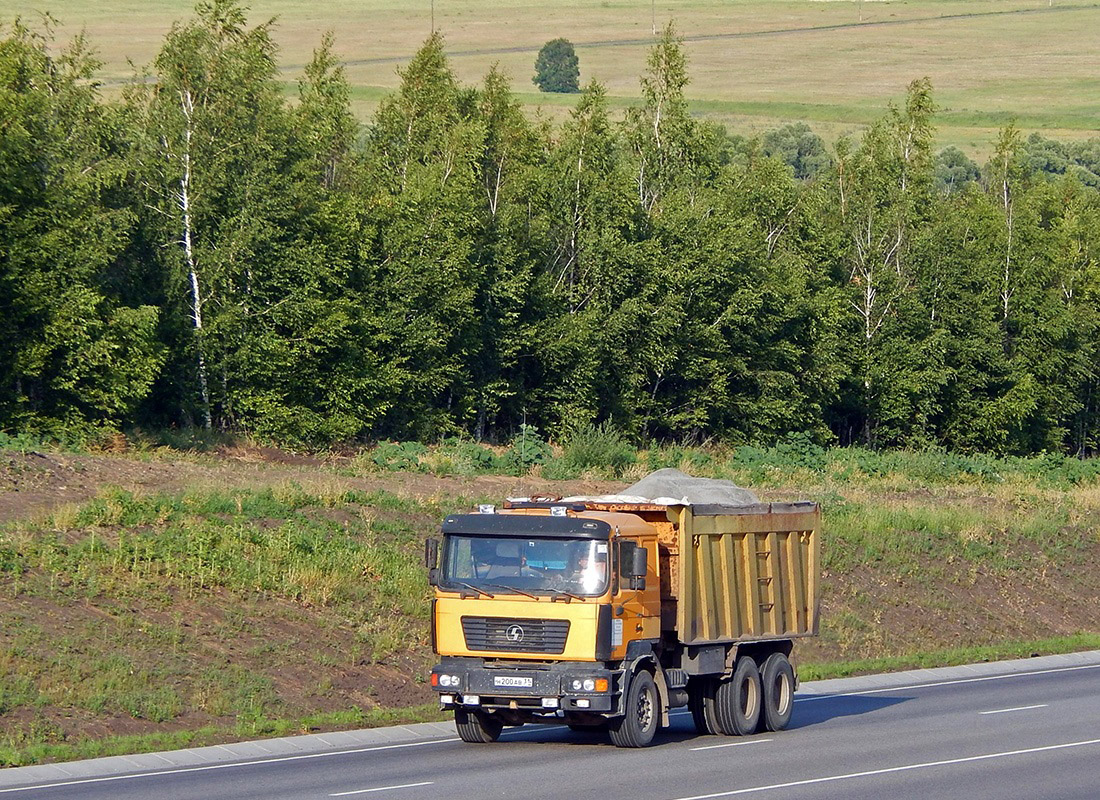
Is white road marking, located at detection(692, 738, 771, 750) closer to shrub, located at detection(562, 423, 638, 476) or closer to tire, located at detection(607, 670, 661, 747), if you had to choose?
tire, located at detection(607, 670, 661, 747)

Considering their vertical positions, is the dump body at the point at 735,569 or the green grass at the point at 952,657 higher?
the dump body at the point at 735,569

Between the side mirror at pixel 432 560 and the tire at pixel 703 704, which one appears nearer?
the side mirror at pixel 432 560

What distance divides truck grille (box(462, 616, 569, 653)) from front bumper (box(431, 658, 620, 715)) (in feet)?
0.67

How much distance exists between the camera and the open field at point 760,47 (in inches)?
5335

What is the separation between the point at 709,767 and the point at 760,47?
15706cm

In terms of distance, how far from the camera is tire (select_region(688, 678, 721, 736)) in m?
19.4

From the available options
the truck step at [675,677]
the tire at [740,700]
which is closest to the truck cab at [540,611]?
the truck step at [675,677]

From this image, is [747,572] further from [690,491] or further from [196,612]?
[196,612]

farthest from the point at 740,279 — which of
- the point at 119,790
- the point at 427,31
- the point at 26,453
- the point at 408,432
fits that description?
the point at 427,31

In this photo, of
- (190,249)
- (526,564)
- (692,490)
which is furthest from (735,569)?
Result: (190,249)

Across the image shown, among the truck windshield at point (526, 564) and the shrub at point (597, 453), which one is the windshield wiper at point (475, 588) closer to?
the truck windshield at point (526, 564)

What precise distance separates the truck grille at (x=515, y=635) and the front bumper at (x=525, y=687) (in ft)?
0.67

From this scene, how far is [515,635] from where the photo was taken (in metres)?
17.2

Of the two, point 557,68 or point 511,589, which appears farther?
point 557,68
